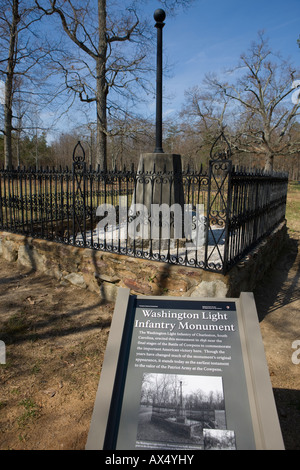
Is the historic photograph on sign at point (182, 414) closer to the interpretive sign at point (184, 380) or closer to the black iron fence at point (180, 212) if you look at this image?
the interpretive sign at point (184, 380)

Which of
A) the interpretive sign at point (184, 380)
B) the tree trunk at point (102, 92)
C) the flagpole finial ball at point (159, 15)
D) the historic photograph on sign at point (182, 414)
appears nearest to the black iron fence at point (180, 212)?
the interpretive sign at point (184, 380)

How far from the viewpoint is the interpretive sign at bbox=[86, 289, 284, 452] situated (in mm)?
1635

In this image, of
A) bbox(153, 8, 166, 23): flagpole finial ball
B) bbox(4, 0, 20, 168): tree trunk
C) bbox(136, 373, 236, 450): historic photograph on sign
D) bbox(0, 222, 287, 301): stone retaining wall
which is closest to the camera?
bbox(136, 373, 236, 450): historic photograph on sign

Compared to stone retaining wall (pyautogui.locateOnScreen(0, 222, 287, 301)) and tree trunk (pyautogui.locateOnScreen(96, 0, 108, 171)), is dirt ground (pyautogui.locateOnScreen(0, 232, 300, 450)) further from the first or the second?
tree trunk (pyautogui.locateOnScreen(96, 0, 108, 171))

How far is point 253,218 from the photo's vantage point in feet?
18.0

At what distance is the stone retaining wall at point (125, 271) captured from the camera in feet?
13.6

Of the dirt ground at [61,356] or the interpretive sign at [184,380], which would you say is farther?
the dirt ground at [61,356]

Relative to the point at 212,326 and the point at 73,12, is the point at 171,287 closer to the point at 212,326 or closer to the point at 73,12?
the point at 212,326

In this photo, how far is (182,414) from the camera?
5.57 ft

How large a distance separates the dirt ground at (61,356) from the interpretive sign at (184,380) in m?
1.03

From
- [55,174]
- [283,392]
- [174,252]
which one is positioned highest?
[55,174]

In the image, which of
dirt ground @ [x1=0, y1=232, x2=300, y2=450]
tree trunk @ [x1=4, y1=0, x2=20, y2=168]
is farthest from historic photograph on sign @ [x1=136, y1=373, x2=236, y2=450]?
tree trunk @ [x1=4, y1=0, x2=20, y2=168]
